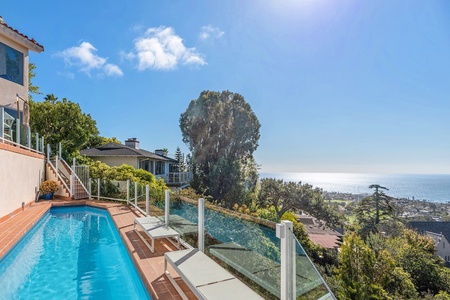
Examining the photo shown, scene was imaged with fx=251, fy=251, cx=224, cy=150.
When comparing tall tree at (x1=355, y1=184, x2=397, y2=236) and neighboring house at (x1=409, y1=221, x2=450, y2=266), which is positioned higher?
tall tree at (x1=355, y1=184, x2=397, y2=236)

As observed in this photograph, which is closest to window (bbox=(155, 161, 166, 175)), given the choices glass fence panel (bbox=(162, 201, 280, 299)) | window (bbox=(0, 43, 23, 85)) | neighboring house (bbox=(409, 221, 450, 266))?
window (bbox=(0, 43, 23, 85))

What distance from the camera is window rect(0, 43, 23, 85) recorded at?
1146 centimetres

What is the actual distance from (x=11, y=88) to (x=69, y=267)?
10943mm

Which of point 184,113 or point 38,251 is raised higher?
point 184,113

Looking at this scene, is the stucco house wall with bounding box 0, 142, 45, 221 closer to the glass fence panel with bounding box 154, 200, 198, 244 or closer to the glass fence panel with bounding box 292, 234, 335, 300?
the glass fence panel with bounding box 154, 200, 198, 244

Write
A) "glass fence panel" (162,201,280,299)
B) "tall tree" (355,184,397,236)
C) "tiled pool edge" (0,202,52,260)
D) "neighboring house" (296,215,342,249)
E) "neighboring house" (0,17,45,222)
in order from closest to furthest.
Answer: "glass fence panel" (162,201,280,299) < "tiled pool edge" (0,202,52,260) < "neighboring house" (0,17,45,222) < "neighboring house" (296,215,342,249) < "tall tree" (355,184,397,236)

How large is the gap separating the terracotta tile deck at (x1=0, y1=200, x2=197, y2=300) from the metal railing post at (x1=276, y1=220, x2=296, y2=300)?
1709 millimetres

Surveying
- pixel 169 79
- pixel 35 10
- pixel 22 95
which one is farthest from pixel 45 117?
pixel 169 79

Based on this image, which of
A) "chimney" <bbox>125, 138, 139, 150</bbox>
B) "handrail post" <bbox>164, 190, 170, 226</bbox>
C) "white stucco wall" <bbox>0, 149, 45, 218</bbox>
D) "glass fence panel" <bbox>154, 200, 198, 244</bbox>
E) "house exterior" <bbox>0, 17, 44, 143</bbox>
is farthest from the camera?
"chimney" <bbox>125, 138, 139, 150</bbox>

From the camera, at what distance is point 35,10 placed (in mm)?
12445

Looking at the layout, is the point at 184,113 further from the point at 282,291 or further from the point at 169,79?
the point at 282,291

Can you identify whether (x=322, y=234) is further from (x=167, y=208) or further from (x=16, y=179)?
(x=16, y=179)

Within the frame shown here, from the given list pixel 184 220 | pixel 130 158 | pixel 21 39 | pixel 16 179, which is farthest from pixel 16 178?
pixel 130 158

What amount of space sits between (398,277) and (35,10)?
20.2m
